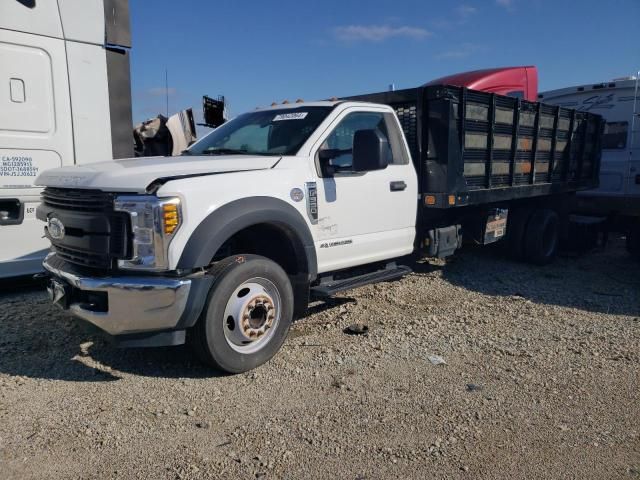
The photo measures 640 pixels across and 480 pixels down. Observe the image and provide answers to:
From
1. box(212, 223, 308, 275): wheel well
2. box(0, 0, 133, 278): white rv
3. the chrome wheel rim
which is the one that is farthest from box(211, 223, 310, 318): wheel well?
box(0, 0, 133, 278): white rv

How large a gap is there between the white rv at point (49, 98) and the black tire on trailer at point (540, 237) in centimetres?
573

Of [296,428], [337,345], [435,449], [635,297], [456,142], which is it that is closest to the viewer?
[435,449]

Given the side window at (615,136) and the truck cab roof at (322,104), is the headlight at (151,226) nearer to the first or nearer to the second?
the truck cab roof at (322,104)

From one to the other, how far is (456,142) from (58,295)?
4.10m

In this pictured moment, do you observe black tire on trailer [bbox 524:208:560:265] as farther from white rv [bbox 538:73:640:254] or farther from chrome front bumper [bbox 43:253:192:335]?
chrome front bumper [bbox 43:253:192:335]

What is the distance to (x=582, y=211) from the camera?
9398mm

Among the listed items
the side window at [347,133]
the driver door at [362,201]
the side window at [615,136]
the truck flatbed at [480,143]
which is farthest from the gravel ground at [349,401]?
the side window at [615,136]

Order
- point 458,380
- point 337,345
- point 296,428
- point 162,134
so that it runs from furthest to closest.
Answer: point 162,134, point 337,345, point 458,380, point 296,428

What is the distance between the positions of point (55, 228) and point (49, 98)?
2.51 meters

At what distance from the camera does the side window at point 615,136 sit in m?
9.20

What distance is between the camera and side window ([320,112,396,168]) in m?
4.80

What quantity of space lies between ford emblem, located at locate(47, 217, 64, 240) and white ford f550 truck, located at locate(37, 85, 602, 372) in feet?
0.05

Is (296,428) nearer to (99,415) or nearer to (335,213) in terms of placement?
(99,415)

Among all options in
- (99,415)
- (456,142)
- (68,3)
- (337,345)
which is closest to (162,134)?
(68,3)
